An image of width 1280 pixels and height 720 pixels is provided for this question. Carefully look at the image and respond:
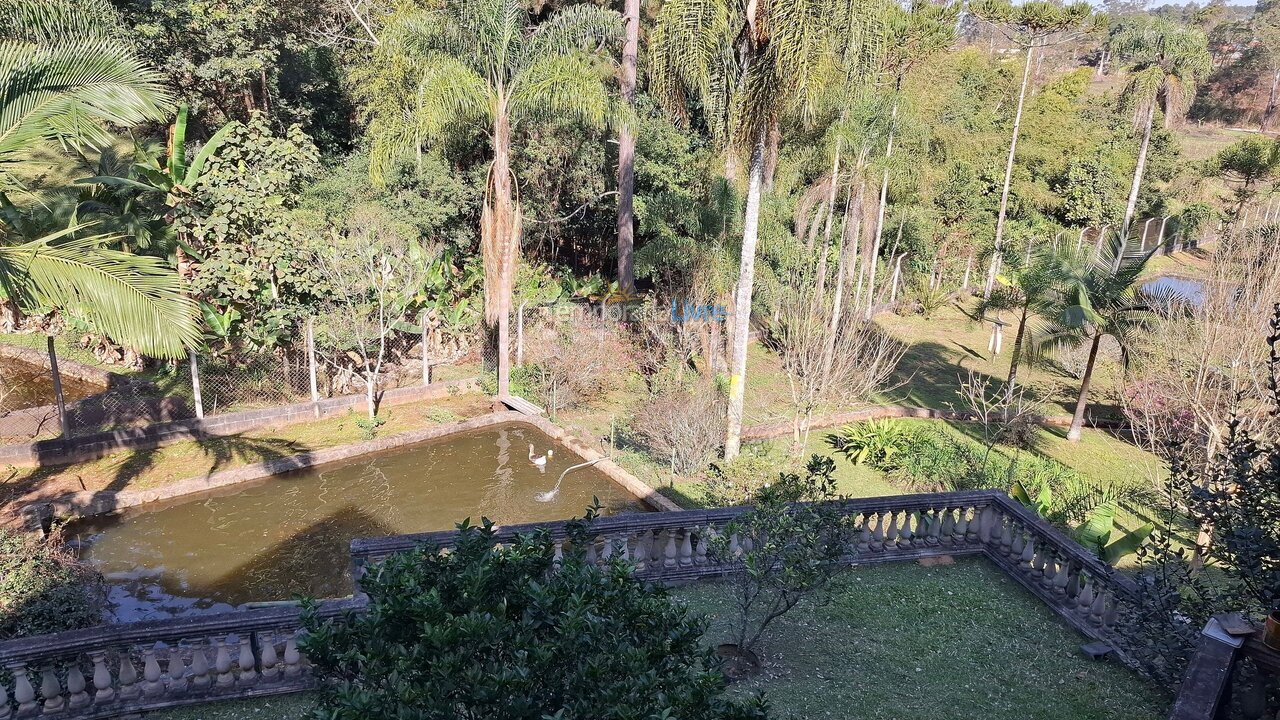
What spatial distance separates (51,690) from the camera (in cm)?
553

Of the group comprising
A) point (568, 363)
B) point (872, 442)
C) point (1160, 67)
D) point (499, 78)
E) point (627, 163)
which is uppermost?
point (1160, 67)

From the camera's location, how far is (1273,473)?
4633mm

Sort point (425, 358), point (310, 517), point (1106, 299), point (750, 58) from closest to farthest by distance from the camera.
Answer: point (750, 58), point (310, 517), point (1106, 299), point (425, 358)

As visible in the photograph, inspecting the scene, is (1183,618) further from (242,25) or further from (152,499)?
(242,25)

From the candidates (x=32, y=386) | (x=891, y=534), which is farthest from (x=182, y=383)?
(x=891, y=534)

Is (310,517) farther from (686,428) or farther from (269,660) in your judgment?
(686,428)

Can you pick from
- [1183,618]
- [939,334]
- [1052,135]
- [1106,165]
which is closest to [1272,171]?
[1106,165]

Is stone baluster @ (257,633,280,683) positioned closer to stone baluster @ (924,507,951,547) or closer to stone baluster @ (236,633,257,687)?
stone baluster @ (236,633,257,687)

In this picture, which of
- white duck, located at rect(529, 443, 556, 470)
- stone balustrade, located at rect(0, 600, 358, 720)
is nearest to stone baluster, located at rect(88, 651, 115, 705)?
stone balustrade, located at rect(0, 600, 358, 720)

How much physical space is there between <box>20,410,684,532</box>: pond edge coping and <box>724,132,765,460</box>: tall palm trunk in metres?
1.77

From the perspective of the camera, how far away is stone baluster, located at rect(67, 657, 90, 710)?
5.60 m

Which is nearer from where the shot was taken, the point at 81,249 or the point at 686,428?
the point at 81,249

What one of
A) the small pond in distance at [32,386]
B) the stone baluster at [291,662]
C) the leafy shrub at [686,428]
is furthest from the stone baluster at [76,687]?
the small pond in distance at [32,386]

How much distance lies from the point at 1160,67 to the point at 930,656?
1417 inches
